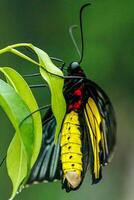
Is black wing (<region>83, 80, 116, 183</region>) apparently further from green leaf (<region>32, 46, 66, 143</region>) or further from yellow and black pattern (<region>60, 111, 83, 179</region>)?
green leaf (<region>32, 46, 66, 143</region>)

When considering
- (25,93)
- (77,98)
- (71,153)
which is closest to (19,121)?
(25,93)

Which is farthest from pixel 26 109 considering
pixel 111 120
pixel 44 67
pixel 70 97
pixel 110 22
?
pixel 110 22

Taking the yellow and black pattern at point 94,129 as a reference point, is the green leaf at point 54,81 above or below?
below

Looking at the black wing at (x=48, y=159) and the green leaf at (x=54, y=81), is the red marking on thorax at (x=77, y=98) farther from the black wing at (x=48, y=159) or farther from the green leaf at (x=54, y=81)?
the green leaf at (x=54, y=81)

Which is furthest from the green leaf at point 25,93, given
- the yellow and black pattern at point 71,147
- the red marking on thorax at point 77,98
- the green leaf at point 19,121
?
the red marking on thorax at point 77,98

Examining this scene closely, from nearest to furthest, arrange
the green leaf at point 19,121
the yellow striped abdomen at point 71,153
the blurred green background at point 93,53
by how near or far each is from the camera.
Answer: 1. the green leaf at point 19,121
2. the yellow striped abdomen at point 71,153
3. the blurred green background at point 93,53

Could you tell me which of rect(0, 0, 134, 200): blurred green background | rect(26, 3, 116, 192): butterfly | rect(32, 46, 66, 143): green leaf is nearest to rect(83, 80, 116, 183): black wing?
rect(26, 3, 116, 192): butterfly

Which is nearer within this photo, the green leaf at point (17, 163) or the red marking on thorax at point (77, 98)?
the green leaf at point (17, 163)
